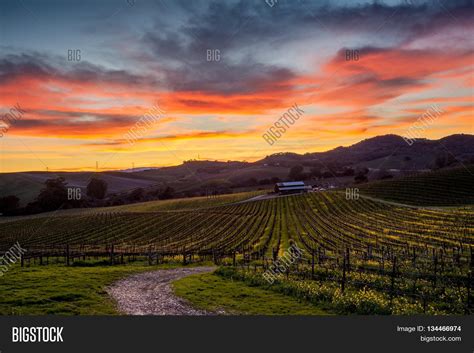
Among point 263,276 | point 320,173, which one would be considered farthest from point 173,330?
point 320,173

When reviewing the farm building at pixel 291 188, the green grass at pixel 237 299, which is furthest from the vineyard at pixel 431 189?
the green grass at pixel 237 299

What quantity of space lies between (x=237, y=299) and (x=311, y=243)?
106ft

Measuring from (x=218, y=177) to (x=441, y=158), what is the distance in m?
87.9

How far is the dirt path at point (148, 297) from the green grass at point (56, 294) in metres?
0.60

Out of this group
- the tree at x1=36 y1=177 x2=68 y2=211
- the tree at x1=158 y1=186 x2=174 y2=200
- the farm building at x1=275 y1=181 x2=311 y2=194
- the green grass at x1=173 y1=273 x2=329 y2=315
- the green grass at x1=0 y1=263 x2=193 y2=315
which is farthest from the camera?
the tree at x1=158 y1=186 x2=174 y2=200

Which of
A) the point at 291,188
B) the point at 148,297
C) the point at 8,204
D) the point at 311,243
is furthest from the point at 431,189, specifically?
the point at 8,204

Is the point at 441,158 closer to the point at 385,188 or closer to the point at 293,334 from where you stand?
the point at 385,188

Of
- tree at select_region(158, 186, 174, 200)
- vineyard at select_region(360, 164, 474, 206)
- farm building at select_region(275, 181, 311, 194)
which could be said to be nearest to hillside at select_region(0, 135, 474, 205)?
tree at select_region(158, 186, 174, 200)

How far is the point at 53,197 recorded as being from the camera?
110625 mm

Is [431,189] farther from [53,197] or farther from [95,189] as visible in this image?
[95,189]

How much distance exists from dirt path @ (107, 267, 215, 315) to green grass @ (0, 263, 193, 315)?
0.60m

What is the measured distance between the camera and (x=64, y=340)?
44.3 feet

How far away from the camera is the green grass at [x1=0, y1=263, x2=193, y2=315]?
626 inches

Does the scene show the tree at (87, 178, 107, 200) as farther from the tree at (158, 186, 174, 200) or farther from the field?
the field
